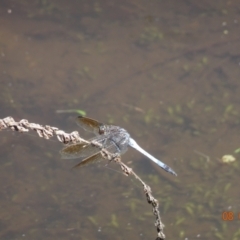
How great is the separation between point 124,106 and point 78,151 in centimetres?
142

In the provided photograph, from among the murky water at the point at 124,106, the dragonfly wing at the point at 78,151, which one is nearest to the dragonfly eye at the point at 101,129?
the dragonfly wing at the point at 78,151

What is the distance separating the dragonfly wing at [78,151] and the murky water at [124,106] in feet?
2.49

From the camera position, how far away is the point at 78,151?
2.52 m

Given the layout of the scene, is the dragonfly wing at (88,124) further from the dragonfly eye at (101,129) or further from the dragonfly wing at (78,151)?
the dragonfly wing at (78,151)

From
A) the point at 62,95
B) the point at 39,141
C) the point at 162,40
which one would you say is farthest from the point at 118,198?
the point at 162,40

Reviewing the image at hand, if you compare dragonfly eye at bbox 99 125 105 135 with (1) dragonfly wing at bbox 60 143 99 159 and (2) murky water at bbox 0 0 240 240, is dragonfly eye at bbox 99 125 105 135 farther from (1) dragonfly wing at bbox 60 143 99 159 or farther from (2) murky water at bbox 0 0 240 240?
(2) murky water at bbox 0 0 240 240

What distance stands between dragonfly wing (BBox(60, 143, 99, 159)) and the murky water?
2.49 ft

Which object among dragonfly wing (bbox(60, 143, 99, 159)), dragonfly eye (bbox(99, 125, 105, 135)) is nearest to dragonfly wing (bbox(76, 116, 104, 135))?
dragonfly eye (bbox(99, 125, 105, 135))

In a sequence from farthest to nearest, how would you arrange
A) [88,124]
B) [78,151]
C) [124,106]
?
1. [124,106]
2. [88,124]
3. [78,151]

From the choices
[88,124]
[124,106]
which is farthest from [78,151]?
[124,106]

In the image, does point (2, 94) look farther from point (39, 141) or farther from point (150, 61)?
point (150, 61)

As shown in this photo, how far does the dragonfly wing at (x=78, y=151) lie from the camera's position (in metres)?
2.50

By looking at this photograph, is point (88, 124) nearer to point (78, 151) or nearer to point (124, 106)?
point (78, 151)

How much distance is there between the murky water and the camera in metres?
3.18
